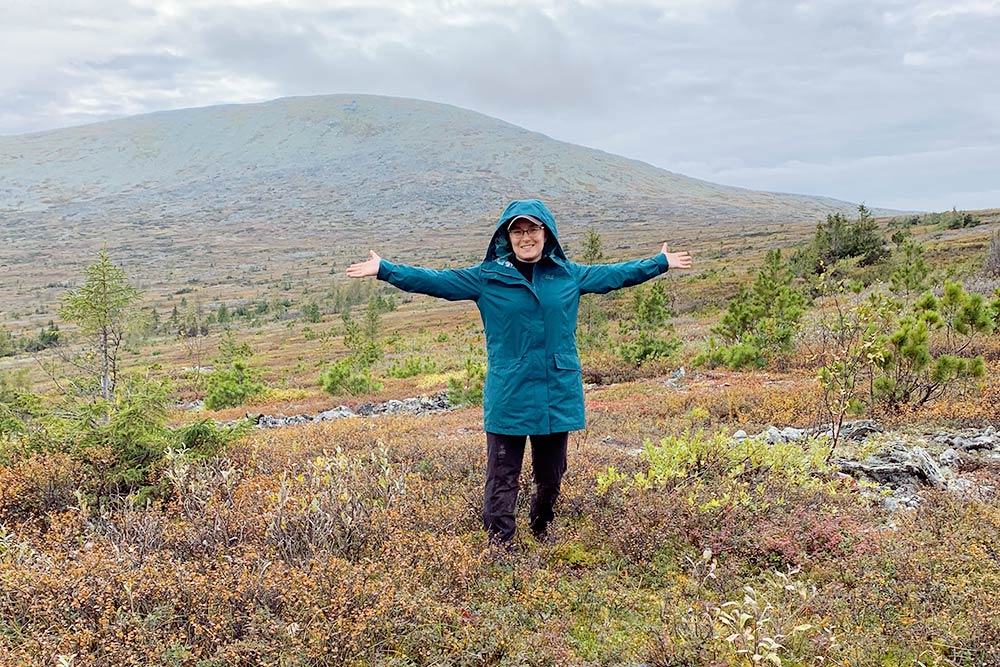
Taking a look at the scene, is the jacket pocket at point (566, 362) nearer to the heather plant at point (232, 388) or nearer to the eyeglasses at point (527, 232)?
the eyeglasses at point (527, 232)

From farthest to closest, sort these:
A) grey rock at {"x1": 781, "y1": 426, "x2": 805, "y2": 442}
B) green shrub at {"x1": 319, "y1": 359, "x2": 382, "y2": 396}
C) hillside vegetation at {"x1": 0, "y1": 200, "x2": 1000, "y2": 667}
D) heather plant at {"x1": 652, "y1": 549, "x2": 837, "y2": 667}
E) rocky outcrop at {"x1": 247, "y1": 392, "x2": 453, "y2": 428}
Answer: green shrub at {"x1": 319, "y1": 359, "x2": 382, "y2": 396}, rocky outcrop at {"x1": 247, "y1": 392, "x2": 453, "y2": 428}, grey rock at {"x1": 781, "y1": 426, "x2": 805, "y2": 442}, hillside vegetation at {"x1": 0, "y1": 200, "x2": 1000, "y2": 667}, heather plant at {"x1": 652, "y1": 549, "x2": 837, "y2": 667}

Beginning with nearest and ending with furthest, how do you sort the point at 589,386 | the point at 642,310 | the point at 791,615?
the point at 791,615, the point at 589,386, the point at 642,310

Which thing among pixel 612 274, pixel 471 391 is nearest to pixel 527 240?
pixel 612 274

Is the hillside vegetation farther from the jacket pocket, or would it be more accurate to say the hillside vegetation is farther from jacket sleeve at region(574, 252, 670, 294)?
jacket sleeve at region(574, 252, 670, 294)

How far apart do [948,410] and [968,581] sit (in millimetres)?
5259

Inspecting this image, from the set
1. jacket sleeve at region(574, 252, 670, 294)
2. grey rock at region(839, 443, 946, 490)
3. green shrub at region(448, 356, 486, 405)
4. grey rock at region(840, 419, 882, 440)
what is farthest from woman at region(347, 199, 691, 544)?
green shrub at region(448, 356, 486, 405)

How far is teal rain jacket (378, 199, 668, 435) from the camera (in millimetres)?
4152

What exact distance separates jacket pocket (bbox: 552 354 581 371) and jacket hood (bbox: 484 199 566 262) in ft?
2.14

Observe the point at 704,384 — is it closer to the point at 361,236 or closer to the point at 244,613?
the point at 244,613

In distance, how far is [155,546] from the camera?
14.0 feet

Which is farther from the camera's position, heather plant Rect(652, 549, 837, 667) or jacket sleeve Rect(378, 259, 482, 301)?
jacket sleeve Rect(378, 259, 482, 301)

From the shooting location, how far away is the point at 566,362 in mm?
4211

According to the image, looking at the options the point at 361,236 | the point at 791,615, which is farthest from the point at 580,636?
the point at 361,236

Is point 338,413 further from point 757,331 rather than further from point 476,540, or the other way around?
point 476,540
